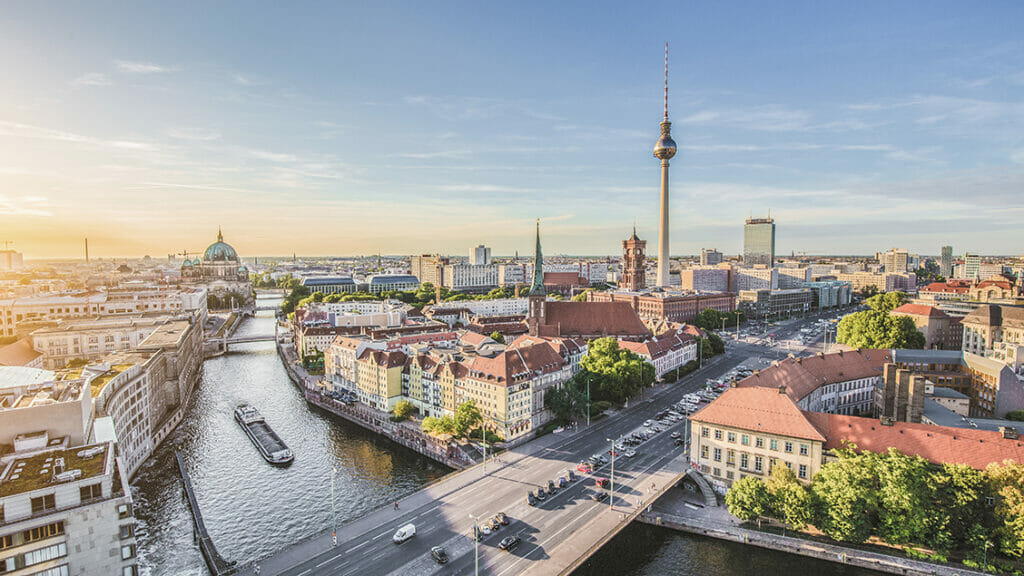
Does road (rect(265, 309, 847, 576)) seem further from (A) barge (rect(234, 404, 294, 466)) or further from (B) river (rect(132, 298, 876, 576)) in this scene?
(A) barge (rect(234, 404, 294, 466))

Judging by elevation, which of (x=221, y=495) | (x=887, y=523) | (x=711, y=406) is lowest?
(x=221, y=495)

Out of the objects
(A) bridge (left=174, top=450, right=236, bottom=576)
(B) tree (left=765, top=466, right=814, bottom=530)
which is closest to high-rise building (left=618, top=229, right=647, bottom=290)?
(B) tree (left=765, top=466, right=814, bottom=530)

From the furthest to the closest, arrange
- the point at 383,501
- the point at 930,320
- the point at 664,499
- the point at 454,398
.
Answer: the point at 930,320 → the point at 454,398 → the point at 383,501 → the point at 664,499

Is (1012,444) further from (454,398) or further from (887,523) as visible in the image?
(454,398)

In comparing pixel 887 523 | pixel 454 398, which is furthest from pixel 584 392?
pixel 887 523

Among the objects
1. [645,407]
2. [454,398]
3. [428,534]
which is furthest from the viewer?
[645,407]

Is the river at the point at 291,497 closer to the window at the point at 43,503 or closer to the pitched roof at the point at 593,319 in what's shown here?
the window at the point at 43,503

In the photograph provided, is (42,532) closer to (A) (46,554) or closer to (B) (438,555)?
(A) (46,554)

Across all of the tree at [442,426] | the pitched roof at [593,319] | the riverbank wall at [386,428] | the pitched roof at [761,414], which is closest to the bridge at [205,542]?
the riverbank wall at [386,428]
